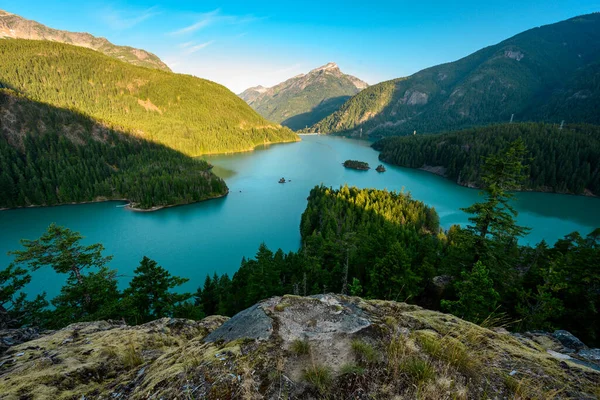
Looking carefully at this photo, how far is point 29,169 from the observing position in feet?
255

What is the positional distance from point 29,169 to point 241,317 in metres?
112

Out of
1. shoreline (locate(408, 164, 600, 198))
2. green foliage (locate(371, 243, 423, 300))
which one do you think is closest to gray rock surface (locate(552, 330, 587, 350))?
green foliage (locate(371, 243, 423, 300))

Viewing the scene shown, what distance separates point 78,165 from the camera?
84.8m

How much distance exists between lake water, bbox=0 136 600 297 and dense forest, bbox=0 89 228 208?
16.2 feet

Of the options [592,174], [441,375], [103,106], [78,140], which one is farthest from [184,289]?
[103,106]

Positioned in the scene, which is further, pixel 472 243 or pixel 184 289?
pixel 184 289

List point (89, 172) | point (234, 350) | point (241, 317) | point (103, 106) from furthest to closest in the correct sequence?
point (103, 106)
point (89, 172)
point (241, 317)
point (234, 350)

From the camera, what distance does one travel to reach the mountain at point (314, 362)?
2.90 m

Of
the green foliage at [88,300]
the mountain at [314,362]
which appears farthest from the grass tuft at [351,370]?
the green foliage at [88,300]

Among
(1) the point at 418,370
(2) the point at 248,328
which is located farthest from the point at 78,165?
(1) the point at 418,370

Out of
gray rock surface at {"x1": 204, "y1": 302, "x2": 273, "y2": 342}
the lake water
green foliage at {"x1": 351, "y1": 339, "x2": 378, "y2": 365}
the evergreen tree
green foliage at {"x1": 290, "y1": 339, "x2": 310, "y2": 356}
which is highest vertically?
green foliage at {"x1": 351, "y1": 339, "x2": 378, "y2": 365}

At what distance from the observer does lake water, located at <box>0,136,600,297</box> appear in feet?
148

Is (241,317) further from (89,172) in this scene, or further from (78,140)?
(78,140)

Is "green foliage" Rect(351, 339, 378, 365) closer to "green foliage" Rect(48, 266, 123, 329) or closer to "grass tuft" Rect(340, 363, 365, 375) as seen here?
"grass tuft" Rect(340, 363, 365, 375)
